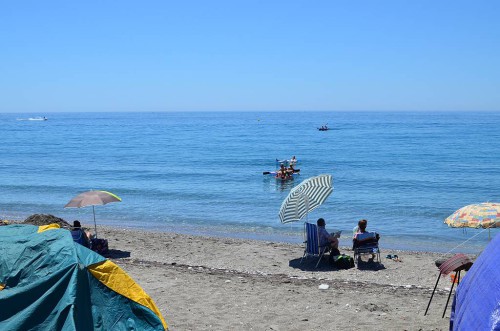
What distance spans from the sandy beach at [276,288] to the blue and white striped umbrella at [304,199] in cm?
120

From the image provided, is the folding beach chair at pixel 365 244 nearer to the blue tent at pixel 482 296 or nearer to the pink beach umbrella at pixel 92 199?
the pink beach umbrella at pixel 92 199

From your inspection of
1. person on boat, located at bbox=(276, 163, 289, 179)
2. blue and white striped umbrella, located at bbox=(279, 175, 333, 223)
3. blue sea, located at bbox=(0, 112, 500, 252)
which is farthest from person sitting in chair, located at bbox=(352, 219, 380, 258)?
person on boat, located at bbox=(276, 163, 289, 179)

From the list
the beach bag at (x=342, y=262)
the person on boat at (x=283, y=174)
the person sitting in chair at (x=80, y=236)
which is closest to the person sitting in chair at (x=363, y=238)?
the beach bag at (x=342, y=262)

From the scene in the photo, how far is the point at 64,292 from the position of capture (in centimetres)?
802

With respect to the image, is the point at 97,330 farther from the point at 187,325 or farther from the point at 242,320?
the point at 242,320

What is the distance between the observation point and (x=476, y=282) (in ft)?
22.5

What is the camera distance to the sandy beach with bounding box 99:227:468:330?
33.1ft

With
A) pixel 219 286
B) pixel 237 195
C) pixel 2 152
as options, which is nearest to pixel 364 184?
pixel 237 195

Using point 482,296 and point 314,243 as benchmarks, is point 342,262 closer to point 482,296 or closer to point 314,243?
point 314,243

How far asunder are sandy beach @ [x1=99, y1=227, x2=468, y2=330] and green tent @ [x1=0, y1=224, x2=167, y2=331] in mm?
1536

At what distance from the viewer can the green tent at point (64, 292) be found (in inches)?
311

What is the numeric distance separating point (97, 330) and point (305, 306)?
422cm

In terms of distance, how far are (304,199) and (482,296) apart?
8.70 meters

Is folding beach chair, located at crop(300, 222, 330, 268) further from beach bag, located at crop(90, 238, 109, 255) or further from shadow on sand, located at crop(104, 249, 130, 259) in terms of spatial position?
beach bag, located at crop(90, 238, 109, 255)
